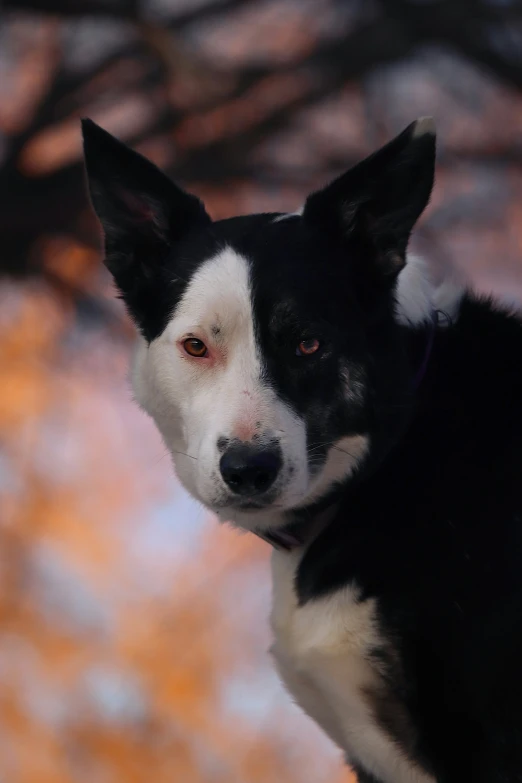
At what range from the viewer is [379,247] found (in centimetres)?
173

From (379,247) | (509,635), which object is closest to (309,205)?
(379,247)

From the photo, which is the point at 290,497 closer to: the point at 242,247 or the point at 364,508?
the point at 364,508

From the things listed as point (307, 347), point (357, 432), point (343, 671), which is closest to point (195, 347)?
point (307, 347)

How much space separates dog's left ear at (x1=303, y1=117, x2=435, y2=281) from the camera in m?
1.64

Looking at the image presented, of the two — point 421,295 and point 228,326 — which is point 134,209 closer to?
point 228,326

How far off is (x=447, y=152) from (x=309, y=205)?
6.06ft

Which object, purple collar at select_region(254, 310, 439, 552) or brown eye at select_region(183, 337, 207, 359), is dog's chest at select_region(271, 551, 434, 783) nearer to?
purple collar at select_region(254, 310, 439, 552)

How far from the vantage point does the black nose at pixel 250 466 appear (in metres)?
1.48

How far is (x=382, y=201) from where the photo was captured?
67.2 inches

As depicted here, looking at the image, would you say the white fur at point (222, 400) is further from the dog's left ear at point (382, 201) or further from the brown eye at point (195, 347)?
the dog's left ear at point (382, 201)

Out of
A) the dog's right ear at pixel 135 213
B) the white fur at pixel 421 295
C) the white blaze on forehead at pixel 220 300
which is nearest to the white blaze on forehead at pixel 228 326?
the white blaze on forehead at pixel 220 300

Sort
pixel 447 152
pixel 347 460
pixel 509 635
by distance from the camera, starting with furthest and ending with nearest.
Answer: pixel 447 152
pixel 347 460
pixel 509 635

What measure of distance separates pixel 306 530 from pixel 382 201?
2.09ft

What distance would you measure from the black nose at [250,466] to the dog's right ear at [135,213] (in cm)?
48
